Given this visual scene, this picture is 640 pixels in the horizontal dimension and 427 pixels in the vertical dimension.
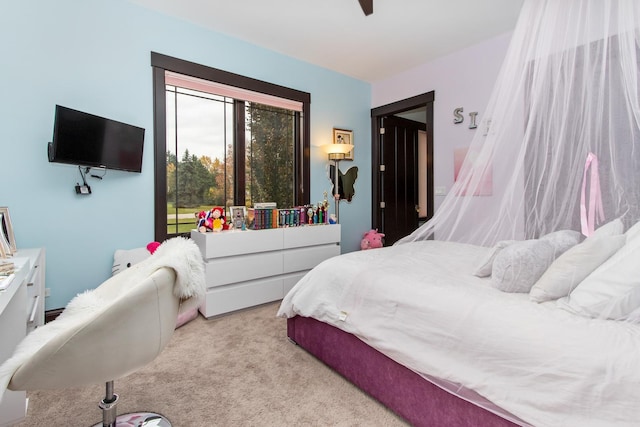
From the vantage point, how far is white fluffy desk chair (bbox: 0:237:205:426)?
1.04 meters

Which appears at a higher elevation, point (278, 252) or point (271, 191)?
point (271, 191)

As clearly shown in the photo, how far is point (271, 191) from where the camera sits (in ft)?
12.9

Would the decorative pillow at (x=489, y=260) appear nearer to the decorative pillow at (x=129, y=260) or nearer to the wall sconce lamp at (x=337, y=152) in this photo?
the decorative pillow at (x=129, y=260)

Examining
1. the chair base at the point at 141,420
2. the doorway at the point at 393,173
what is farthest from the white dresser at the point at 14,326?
the doorway at the point at 393,173

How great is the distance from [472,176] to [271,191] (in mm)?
2550

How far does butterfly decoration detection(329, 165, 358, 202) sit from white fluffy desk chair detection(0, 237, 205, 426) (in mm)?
3111

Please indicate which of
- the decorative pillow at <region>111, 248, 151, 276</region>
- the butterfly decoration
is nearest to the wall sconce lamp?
the butterfly decoration

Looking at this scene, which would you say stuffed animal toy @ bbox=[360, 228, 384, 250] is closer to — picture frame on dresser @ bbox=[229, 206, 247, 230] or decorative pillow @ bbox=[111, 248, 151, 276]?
picture frame on dresser @ bbox=[229, 206, 247, 230]

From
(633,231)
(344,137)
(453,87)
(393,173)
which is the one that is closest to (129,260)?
(344,137)

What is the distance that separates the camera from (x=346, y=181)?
14.5ft

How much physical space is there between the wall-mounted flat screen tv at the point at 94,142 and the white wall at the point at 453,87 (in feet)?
10.7

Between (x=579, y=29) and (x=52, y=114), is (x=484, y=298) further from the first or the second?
(x=52, y=114)

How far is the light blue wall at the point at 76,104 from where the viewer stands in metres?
2.42

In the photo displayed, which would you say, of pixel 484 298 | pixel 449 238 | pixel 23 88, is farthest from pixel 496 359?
pixel 23 88
